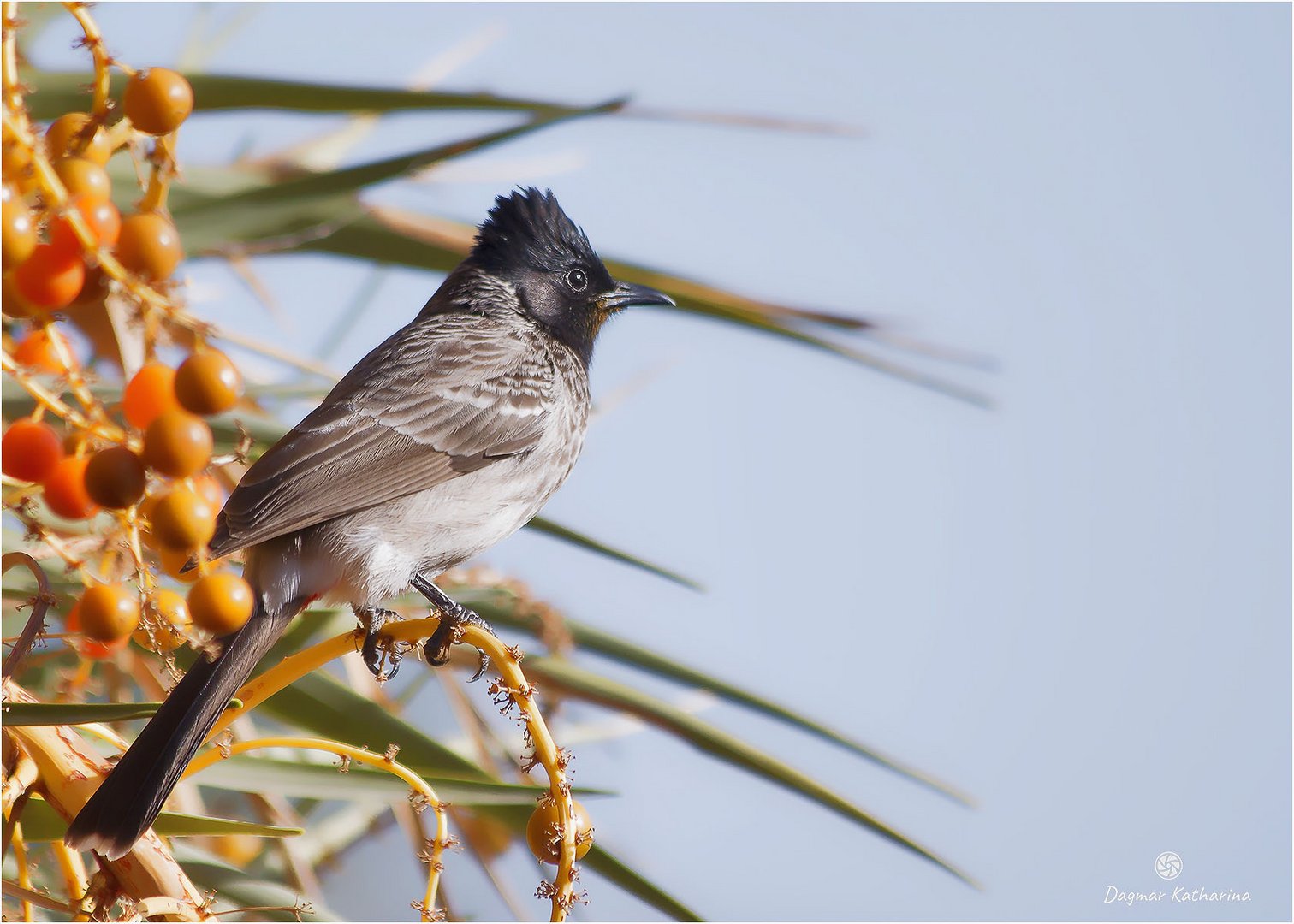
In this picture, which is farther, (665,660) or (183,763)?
(665,660)

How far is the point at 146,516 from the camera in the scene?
1.39 meters

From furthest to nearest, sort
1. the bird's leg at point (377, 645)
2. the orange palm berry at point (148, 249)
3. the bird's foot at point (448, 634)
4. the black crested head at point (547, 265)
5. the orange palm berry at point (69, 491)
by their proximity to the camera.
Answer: the black crested head at point (547, 265), the bird's leg at point (377, 645), the bird's foot at point (448, 634), the orange palm berry at point (69, 491), the orange palm berry at point (148, 249)

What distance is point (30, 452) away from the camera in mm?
1429

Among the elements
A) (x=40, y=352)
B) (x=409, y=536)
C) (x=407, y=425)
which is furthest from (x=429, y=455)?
(x=40, y=352)

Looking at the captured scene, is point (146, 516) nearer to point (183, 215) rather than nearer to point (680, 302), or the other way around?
point (183, 215)

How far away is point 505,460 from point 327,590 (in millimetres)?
513

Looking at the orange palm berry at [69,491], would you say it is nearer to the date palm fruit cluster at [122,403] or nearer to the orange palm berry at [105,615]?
the date palm fruit cluster at [122,403]

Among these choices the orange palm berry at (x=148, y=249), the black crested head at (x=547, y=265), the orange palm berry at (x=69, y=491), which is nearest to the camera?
the orange palm berry at (x=148, y=249)

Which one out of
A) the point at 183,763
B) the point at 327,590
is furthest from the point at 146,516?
the point at 327,590

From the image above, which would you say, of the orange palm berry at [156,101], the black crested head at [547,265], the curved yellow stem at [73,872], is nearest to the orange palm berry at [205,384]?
the orange palm berry at [156,101]

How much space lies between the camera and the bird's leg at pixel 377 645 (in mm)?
2035

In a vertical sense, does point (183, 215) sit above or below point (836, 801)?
above

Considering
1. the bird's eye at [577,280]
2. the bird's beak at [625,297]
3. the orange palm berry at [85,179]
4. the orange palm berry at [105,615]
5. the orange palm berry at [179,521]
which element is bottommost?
the orange palm berry at [105,615]

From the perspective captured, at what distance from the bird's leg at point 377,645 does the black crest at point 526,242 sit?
3.44ft
